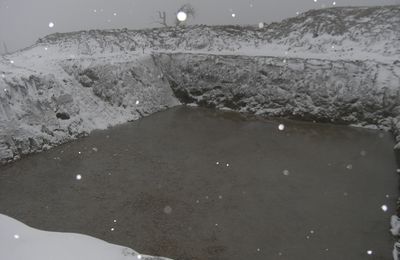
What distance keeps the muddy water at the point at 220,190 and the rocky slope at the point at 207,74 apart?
3.41ft

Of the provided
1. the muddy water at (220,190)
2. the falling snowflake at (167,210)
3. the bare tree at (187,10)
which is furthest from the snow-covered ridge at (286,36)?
the falling snowflake at (167,210)

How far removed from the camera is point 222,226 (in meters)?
9.69

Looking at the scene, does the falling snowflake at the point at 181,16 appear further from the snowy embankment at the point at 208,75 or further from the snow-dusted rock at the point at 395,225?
the snow-dusted rock at the point at 395,225

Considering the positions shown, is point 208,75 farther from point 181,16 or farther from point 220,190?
point 220,190

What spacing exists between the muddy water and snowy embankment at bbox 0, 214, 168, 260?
78 cm

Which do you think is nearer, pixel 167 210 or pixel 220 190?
pixel 167 210

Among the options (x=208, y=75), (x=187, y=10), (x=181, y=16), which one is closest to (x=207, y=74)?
(x=208, y=75)

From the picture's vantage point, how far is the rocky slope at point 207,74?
15023mm

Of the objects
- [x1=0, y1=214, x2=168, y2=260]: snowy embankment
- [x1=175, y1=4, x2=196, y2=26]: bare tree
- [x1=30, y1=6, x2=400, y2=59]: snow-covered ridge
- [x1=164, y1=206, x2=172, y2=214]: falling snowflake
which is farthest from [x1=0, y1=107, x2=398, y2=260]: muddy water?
[x1=175, y1=4, x2=196, y2=26]: bare tree

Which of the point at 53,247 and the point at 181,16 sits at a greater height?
the point at 181,16

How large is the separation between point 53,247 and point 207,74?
12066 mm

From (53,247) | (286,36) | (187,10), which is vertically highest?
(187,10)

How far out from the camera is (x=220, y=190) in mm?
11414

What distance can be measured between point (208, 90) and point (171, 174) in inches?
285
